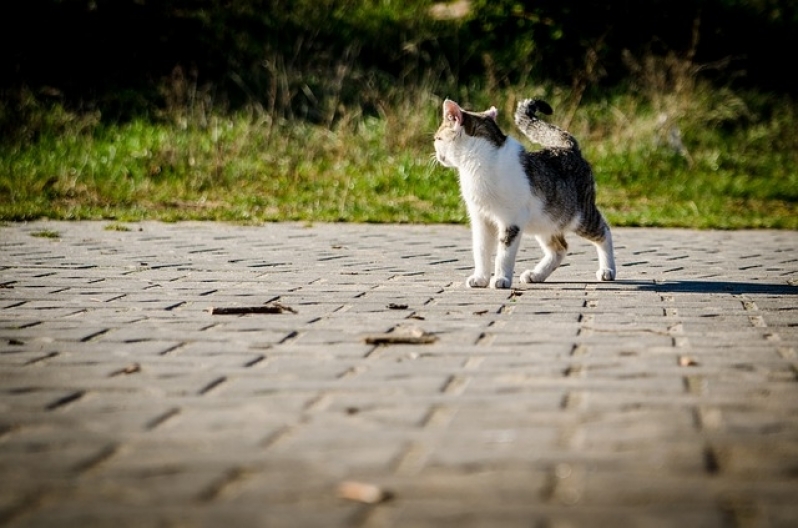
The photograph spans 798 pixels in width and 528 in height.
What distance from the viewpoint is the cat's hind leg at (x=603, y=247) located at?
22.3ft

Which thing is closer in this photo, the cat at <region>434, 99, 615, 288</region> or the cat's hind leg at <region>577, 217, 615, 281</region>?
the cat at <region>434, 99, 615, 288</region>

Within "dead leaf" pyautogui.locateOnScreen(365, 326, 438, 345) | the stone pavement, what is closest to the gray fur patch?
the stone pavement

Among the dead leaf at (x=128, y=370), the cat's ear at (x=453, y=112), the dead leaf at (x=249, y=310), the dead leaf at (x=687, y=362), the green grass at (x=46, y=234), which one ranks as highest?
the cat's ear at (x=453, y=112)

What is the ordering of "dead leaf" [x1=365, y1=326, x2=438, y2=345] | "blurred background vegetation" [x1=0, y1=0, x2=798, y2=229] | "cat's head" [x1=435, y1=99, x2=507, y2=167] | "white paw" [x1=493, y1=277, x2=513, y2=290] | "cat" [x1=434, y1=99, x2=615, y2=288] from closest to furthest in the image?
1. "dead leaf" [x1=365, y1=326, x2=438, y2=345]
2. "white paw" [x1=493, y1=277, x2=513, y2=290]
3. "cat" [x1=434, y1=99, x2=615, y2=288]
4. "cat's head" [x1=435, y1=99, x2=507, y2=167]
5. "blurred background vegetation" [x1=0, y1=0, x2=798, y2=229]

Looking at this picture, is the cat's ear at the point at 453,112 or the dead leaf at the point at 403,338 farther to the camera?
the cat's ear at the point at 453,112

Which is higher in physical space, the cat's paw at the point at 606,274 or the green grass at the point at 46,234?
the cat's paw at the point at 606,274

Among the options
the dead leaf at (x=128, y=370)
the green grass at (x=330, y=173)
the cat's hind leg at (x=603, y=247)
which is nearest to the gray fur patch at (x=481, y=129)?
the cat's hind leg at (x=603, y=247)

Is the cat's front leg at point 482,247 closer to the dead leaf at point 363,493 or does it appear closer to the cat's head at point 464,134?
the cat's head at point 464,134

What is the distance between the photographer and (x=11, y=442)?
3037 millimetres

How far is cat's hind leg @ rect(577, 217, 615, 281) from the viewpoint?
6789 millimetres

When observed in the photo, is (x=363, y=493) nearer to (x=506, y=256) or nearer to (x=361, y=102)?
(x=506, y=256)

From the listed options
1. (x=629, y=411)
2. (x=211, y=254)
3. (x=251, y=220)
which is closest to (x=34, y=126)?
(x=251, y=220)

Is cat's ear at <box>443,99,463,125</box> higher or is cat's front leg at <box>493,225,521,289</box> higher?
cat's ear at <box>443,99,463,125</box>

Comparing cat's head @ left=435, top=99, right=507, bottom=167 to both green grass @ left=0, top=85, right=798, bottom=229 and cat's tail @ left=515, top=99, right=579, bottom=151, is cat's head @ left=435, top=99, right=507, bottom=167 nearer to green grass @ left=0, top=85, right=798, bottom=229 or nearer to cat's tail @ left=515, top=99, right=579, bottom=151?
cat's tail @ left=515, top=99, right=579, bottom=151
